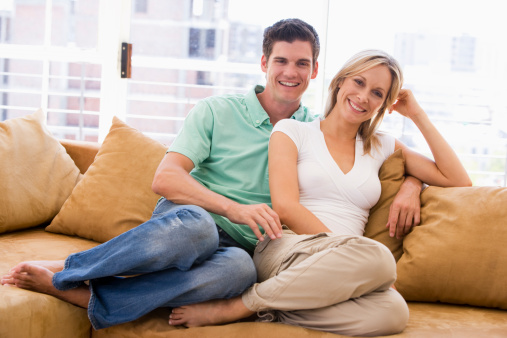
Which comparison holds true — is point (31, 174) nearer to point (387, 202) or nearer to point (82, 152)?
point (82, 152)

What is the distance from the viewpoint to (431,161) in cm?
197

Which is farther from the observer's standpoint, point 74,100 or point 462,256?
point 74,100

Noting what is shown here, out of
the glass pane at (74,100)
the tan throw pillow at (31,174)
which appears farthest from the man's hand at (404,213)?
the glass pane at (74,100)

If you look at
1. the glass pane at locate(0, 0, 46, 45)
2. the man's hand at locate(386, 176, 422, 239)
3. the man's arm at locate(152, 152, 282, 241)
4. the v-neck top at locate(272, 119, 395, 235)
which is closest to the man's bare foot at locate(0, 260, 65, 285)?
the man's arm at locate(152, 152, 282, 241)

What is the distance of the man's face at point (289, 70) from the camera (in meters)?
1.97

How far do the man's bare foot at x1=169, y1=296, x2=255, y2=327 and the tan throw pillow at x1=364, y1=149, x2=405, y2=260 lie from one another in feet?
1.98

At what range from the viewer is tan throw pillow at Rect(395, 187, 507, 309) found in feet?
5.58

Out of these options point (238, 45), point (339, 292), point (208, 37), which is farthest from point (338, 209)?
point (238, 45)

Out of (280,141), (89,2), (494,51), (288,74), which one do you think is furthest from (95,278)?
(494,51)

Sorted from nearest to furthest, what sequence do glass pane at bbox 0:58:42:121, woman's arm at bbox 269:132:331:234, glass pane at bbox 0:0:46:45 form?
woman's arm at bbox 269:132:331:234, glass pane at bbox 0:0:46:45, glass pane at bbox 0:58:42:121

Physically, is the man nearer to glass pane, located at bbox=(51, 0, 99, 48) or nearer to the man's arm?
the man's arm

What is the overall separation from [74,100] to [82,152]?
4679mm

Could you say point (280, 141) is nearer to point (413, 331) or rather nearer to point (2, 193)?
point (413, 331)

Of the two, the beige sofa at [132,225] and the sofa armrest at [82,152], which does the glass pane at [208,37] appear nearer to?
the sofa armrest at [82,152]
